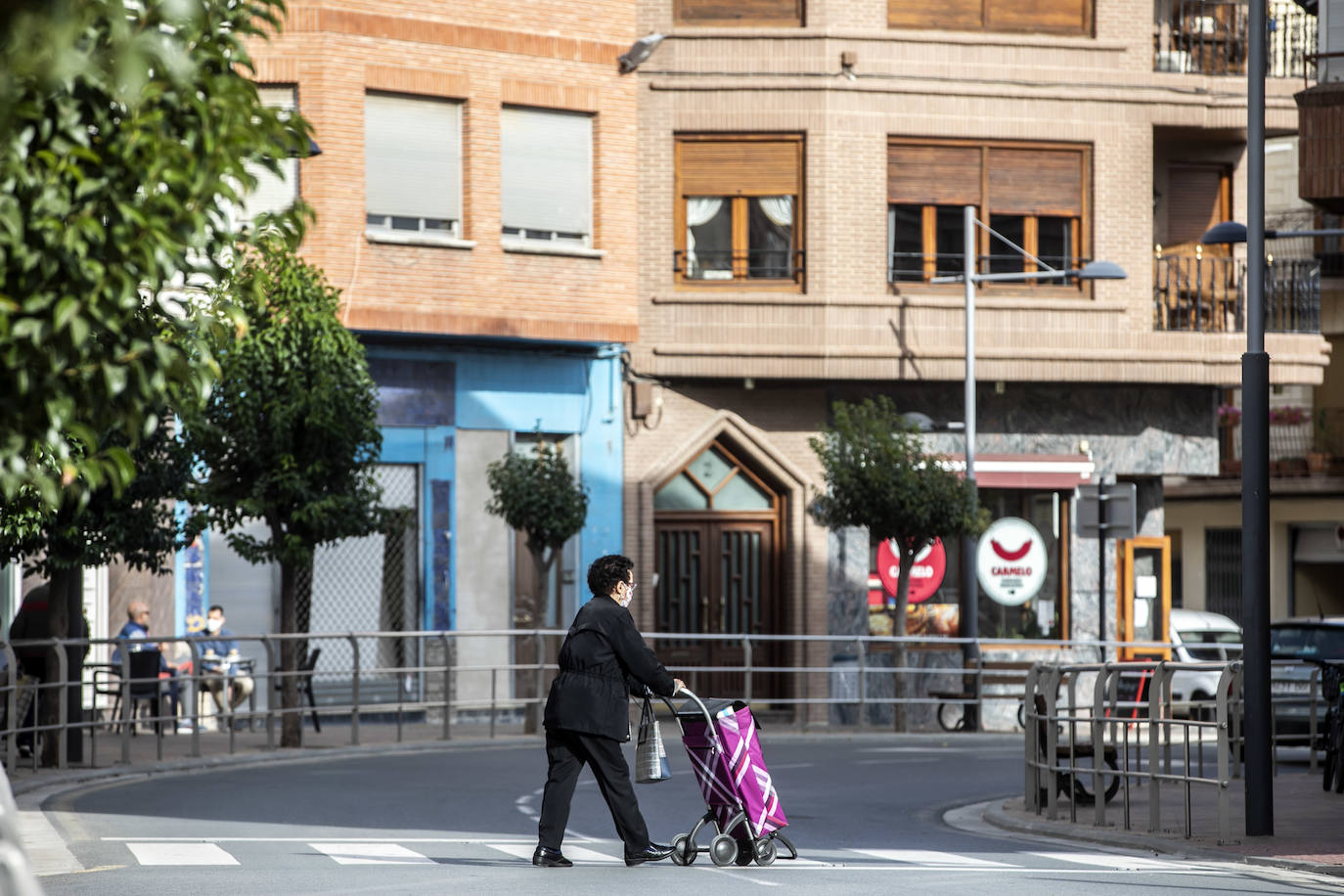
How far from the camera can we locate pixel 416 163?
27953 millimetres

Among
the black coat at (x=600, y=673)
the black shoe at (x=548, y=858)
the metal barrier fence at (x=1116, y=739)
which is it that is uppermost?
the black coat at (x=600, y=673)

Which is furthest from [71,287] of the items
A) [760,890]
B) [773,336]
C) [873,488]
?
[773,336]

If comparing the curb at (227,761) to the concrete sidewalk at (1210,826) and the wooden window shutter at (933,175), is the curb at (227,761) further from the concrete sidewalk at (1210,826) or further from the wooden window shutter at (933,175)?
the wooden window shutter at (933,175)

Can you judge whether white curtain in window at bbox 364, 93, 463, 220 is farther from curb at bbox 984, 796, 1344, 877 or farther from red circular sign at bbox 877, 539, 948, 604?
curb at bbox 984, 796, 1344, 877

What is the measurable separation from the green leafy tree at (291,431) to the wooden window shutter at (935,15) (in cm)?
1056

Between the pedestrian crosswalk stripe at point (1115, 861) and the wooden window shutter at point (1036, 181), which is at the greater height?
the wooden window shutter at point (1036, 181)

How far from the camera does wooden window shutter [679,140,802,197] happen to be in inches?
1169

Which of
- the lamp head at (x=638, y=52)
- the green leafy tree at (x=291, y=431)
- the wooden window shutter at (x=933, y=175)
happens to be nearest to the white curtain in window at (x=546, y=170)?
the lamp head at (x=638, y=52)

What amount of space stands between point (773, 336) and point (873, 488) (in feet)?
9.66

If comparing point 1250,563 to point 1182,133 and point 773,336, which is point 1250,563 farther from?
point 1182,133

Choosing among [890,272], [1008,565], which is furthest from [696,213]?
[1008,565]

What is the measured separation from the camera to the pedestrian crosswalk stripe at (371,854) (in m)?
12.7

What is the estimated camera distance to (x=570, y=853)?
13.3 meters

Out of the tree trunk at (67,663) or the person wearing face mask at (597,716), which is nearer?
the person wearing face mask at (597,716)
